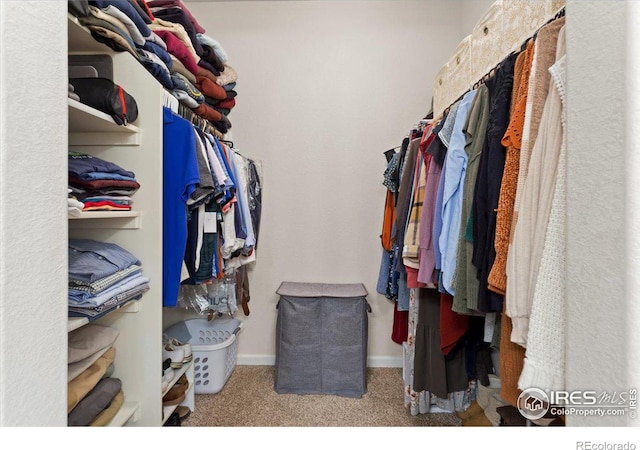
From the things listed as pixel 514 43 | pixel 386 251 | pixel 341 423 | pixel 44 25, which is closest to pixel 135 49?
pixel 44 25

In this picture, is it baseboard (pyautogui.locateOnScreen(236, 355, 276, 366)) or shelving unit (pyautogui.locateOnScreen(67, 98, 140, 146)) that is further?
baseboard (pyautogui.locateOnScreen(236, 355, 276, 366))

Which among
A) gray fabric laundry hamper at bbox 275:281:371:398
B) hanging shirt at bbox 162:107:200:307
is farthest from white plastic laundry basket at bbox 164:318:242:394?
hanging shirt at bbox 162:107:200:307

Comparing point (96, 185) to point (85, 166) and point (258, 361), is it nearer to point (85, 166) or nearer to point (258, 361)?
point (85, 166)

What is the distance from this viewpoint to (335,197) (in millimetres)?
2324

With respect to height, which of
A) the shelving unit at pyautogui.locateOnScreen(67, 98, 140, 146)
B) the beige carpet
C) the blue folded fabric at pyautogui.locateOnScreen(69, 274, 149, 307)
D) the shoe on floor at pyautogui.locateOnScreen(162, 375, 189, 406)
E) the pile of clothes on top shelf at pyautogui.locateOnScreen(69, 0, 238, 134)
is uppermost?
the pile of clothes on top shelf at pyautogui.locateOnScreen(69, 0, 238, 134)

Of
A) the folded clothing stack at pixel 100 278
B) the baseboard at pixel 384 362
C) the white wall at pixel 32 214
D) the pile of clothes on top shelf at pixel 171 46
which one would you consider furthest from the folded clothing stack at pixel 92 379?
the baseboard at pixel 384 362

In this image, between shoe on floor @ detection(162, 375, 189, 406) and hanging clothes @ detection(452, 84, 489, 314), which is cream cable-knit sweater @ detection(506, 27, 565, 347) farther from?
shoe on floor @ detection(162, 375, 189, 406)

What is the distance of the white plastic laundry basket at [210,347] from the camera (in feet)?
6.21

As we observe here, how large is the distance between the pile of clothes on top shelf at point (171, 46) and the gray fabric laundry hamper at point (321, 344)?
4.09ft

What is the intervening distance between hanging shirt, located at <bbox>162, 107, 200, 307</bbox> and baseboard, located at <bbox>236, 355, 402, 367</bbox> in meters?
1.27

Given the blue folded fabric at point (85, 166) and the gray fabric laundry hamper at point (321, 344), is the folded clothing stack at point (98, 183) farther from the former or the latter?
the gray fabric laundry hamper at point (321, 344)

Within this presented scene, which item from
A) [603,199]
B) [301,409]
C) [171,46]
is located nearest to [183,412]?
[301,409]

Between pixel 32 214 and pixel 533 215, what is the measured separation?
0.96 m

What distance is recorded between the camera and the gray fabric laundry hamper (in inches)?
76.4
